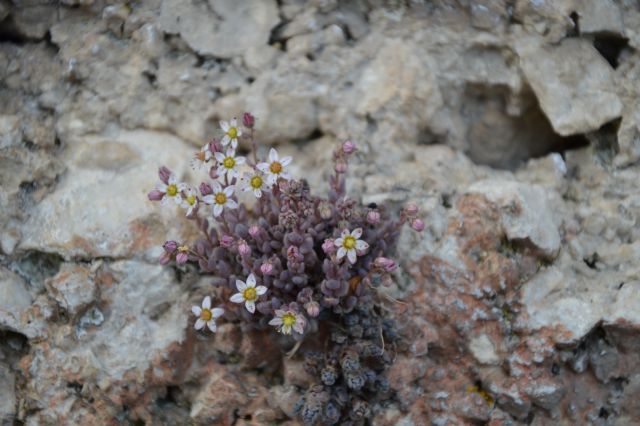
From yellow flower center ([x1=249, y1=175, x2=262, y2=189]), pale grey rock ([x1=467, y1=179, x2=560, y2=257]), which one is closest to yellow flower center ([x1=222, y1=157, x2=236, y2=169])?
yellow flower center ([x1=249, y1=175, x2=262, y2=189])

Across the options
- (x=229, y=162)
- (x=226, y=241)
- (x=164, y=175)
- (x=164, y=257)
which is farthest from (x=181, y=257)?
(x=229, y=162)

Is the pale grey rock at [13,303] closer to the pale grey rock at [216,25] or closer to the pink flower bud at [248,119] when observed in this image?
the pink flower bud at [248,119]

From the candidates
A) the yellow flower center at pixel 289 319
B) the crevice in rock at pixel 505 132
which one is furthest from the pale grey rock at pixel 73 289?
the crevice in rock at pixel 505 132

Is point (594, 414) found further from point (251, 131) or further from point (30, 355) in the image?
point (30, 355)

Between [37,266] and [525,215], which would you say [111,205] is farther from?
[525,215]

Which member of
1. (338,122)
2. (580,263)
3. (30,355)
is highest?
(338,122)

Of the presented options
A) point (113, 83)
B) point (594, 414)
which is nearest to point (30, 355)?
point (113, 83)

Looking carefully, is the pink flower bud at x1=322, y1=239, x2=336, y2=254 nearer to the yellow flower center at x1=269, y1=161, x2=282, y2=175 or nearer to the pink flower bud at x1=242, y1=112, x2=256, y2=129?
the yellow flower center at x1=269, y1=161, x2=282, y2=175
